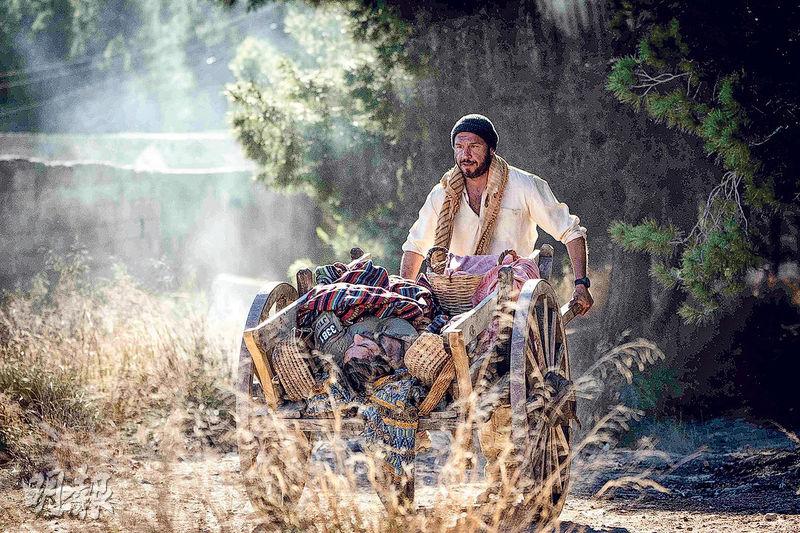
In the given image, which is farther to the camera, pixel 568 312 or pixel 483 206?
pixel 483 206

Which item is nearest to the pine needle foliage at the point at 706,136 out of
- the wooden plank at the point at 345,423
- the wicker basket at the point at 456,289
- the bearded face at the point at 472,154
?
the bearded face at the point at 472,154

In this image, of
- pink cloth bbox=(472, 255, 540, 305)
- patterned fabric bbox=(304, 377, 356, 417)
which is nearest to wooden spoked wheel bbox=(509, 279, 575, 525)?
pink cloth bbox=(472, 255, 540, 305)

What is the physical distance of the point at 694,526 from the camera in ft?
15.6

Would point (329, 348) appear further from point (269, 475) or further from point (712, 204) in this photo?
point (712, 204)

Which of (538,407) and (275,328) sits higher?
(275,328)

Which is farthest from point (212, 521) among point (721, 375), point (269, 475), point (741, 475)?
point (721, 375)

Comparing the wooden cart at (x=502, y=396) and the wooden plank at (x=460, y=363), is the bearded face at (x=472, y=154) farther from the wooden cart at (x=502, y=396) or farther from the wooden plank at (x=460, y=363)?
the wooden plank at (x=460, y=363)

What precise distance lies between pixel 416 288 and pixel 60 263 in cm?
633

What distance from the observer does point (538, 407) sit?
14.1ft

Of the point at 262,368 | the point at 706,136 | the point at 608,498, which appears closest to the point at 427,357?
the point at 262,368

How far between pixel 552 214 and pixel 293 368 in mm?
1740

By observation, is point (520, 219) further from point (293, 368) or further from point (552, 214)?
point (293, 368)

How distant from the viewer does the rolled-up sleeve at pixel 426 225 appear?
18.3ft

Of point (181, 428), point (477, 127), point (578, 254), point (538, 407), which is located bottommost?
point (181, 428)
